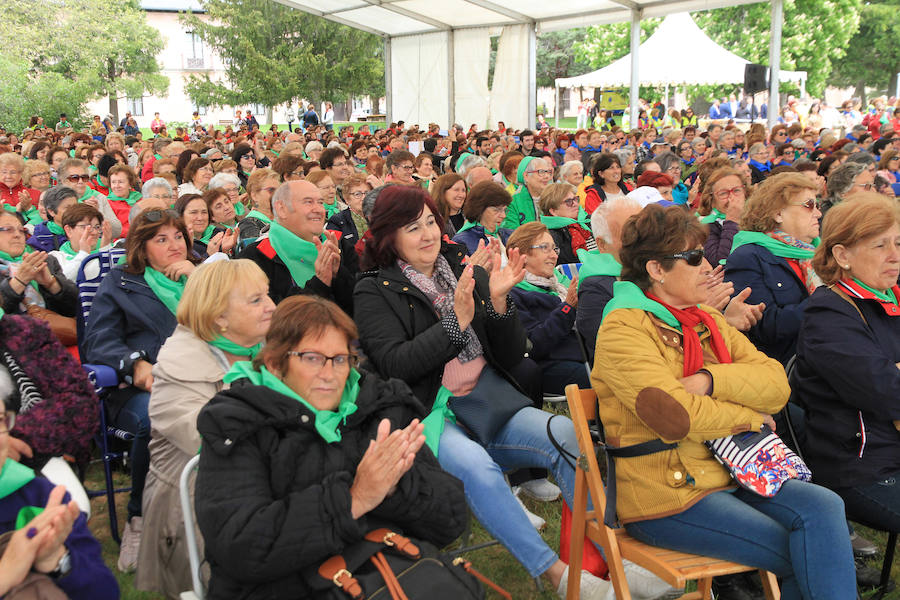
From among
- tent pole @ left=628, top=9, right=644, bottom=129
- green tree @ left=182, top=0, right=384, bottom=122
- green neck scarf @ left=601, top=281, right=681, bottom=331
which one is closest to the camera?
green neck scarf @ left=601, top=281, right=681, bottom=331

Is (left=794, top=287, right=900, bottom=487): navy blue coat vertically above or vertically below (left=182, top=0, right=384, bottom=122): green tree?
below

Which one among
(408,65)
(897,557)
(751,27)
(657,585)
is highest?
(751,27)

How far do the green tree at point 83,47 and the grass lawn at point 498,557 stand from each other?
26.7 meters

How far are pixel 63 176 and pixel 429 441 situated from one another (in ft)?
19.4

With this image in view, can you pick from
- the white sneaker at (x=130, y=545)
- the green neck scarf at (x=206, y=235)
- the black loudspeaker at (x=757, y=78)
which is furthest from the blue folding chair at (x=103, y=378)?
the black loudspeaker at (x=757, y=78)

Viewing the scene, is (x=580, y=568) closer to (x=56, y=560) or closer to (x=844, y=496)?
(x=844, y=496)

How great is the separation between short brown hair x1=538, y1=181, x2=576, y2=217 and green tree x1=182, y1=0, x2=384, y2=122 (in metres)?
29.6

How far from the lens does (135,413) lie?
10.6ft

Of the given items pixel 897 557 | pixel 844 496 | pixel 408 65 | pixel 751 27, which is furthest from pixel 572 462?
pixel 751 27

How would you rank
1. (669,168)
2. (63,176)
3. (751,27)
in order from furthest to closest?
1. (751,27)
2. (669,168)
3. (63,176)

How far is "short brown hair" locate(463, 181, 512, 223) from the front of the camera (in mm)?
5301

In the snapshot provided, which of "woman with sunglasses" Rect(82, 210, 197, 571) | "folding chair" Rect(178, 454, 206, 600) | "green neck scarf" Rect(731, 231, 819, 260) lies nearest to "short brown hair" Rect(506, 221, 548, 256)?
"green neck scarf" Rect(731, 231, 819, 260)

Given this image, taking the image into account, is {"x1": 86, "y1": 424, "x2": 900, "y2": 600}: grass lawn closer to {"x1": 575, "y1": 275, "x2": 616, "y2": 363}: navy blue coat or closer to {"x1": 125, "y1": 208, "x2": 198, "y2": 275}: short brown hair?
{"x1": 575, "y1": 275, "x2": 616, "y2": 363}: navy blue coat

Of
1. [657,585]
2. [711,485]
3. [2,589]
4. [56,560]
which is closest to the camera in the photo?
[2,589]
